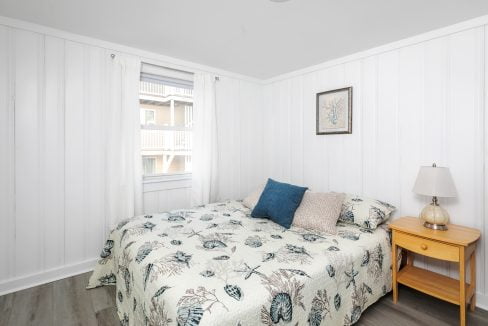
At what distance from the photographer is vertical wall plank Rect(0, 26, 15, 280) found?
2129 millimetres

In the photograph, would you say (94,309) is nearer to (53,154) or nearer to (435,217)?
(53,154)

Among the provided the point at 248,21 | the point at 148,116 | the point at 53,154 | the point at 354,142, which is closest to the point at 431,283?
the point at 354,142

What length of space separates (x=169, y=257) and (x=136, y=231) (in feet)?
2.00

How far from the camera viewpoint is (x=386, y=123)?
258cm

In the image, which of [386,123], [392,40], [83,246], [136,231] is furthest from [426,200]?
[83,246]

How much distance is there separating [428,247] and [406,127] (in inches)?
44.1

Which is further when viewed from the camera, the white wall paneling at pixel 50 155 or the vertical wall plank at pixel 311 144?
the vertical wall plank at pixel 311 144

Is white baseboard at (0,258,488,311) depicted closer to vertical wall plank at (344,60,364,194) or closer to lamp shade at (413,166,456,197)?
lamp shade at (413,166,456,197)

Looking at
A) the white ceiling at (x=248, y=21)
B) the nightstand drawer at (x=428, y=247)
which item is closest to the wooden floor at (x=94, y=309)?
the nightstand drawer at (x=428, y=247)

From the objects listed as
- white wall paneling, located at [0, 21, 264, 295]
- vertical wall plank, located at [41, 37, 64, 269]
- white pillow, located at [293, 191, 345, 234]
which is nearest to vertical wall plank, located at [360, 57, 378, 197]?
white pillow, located at [293, 191, 345, 234]

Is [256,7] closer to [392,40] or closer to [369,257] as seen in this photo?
[392,40]

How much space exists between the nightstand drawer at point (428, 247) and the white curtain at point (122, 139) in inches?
101

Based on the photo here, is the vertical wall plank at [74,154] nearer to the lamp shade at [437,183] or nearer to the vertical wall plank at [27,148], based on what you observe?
the vertical wall plank at [27,148]

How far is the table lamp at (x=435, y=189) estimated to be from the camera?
194cm
